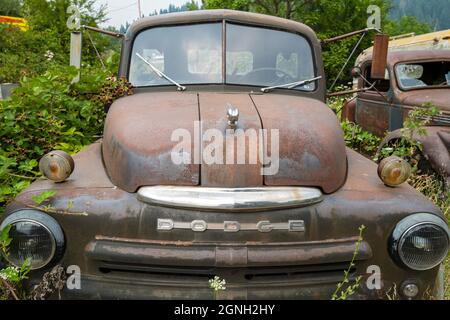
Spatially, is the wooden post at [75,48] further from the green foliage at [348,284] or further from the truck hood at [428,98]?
the truck hood at [428,98]

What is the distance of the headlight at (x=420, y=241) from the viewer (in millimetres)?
2332

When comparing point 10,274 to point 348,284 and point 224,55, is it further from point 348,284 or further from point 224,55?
point 224,55

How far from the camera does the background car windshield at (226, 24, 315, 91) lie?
3578 millimetres

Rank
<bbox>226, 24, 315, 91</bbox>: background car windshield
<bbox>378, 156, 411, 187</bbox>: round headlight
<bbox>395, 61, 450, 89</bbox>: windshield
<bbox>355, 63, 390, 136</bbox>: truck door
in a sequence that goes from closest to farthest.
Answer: <bbox>378, 156, 411, 187</bbox>: round headlight, <bbox>226, 24, 315, 91</bbox>: background car windshield, <bbox>395, 61, 450, 89</bbox>: windshield, <bbox>355, 63, 390, 136</bbox>: truck door

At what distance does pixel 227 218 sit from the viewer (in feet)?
7.46

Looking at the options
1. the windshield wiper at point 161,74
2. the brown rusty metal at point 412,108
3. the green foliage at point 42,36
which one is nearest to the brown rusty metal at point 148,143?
the windshield wiper at point 161,74

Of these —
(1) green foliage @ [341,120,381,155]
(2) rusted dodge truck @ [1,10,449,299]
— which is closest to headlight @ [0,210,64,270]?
(2) rusted dodge truck @ [1,10,449,299]

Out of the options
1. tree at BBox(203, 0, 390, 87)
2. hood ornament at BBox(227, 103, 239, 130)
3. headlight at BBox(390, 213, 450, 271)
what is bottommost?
headlight at BBox(390, 213, 450, 271)

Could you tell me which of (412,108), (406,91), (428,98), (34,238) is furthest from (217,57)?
(406,91)

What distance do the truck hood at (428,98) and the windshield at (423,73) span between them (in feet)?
0.82

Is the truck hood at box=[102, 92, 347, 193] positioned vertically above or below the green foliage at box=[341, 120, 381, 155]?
above

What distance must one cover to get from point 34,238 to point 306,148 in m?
1.46

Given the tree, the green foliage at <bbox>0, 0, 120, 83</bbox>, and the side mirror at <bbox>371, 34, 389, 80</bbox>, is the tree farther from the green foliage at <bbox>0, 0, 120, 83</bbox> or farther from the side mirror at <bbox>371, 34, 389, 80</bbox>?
the side mirror at <bbox>371, 34, 389, 80</bbox>

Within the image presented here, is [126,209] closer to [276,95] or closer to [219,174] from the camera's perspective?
[219,174]
